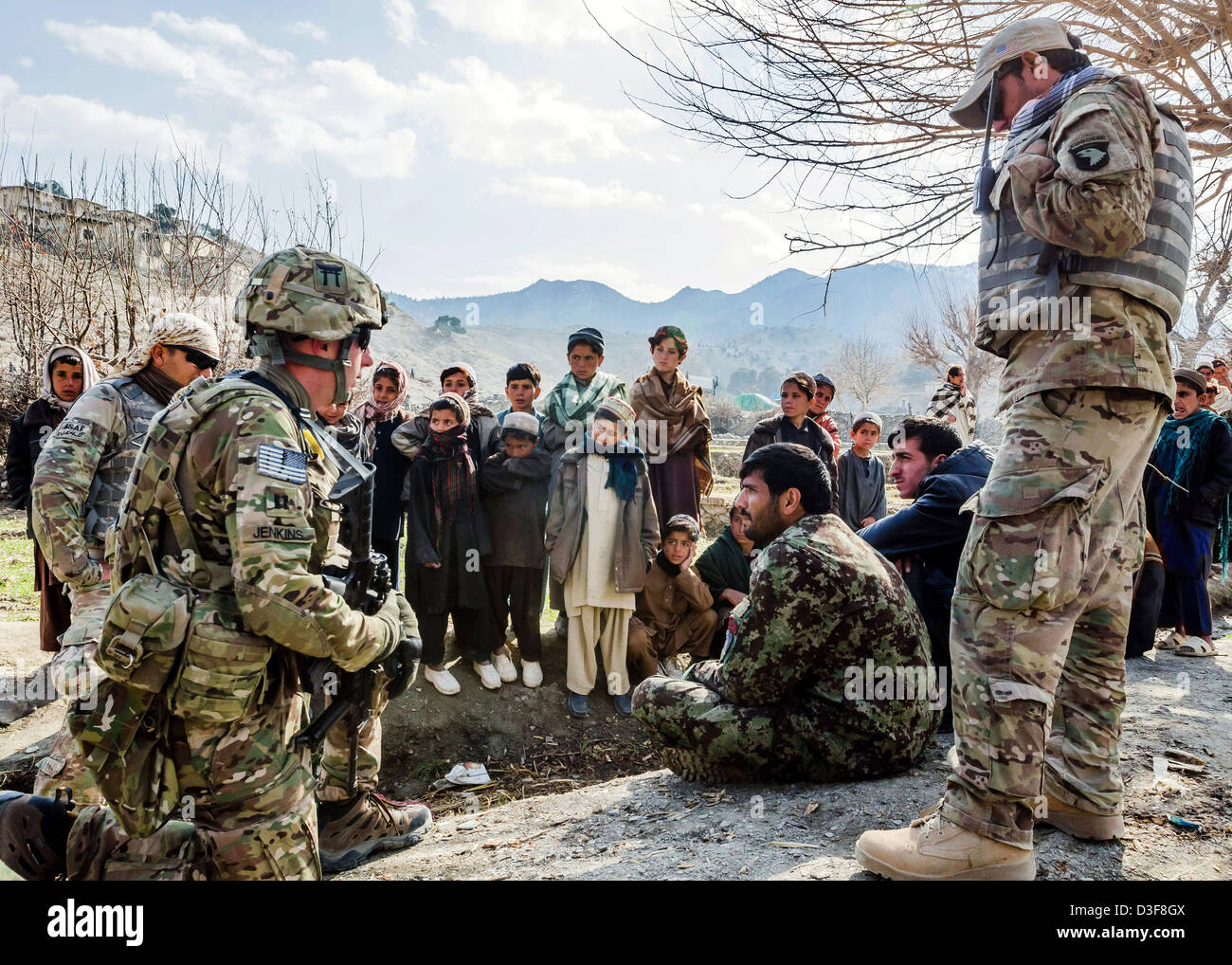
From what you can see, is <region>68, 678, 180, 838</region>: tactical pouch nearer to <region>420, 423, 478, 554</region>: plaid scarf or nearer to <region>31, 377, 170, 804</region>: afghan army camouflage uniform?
<region>31, 377, 170, 804</region>: afghan army camouflage uniform

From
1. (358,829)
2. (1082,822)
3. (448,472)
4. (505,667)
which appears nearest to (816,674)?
(1082,822)

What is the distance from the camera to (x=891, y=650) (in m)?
2.98

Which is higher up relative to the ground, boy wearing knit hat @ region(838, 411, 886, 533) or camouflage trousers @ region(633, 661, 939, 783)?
boy wearing knit hat @ region(838, 411, 886, 533)

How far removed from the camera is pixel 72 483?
3.49 meters

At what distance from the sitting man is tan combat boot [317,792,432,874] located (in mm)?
1250

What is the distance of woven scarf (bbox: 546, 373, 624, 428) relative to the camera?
5.63 metres

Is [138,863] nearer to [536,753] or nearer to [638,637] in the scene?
[536,753]

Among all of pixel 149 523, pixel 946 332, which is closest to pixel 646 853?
pixel 149 523

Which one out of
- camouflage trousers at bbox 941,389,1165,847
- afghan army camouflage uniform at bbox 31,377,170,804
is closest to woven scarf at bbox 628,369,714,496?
afghan army camouflage uniform at bbox 31,377,170,804

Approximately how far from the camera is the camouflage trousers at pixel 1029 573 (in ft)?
6.78

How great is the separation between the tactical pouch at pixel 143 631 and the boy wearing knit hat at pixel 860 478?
5.18 metres

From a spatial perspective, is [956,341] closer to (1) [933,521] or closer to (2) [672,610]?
(2) [672,610]

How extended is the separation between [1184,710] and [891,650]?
2437mm
